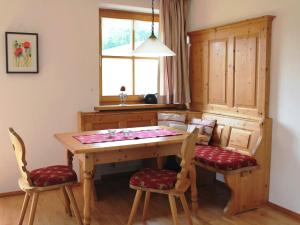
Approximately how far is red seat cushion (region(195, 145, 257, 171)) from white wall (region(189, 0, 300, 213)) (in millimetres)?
309

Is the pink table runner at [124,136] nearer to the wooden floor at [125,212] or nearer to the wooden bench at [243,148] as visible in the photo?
the wooden bench at [243,148]

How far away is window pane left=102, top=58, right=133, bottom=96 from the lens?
4586 millimetres

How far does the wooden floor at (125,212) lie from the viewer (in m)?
3.24

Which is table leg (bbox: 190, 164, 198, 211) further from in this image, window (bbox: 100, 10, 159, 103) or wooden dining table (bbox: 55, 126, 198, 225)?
window (bbox: 100, 10, 159, 103)

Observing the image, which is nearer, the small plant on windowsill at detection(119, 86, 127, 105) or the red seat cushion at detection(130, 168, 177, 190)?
the red seat cushion at detection(130, 168, 177, 190)

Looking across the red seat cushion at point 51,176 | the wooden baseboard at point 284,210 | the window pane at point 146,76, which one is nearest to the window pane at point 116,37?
the window pane at point 146,76

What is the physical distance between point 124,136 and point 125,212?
0.83 metres

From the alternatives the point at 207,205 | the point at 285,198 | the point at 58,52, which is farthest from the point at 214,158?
the point at 58,52

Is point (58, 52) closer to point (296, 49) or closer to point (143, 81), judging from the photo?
point (143, 81)

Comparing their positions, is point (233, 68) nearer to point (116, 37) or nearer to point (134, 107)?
point (134, 107)

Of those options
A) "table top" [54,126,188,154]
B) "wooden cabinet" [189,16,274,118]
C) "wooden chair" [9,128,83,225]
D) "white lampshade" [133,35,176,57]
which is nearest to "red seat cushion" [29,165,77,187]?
"wooden chair" [9,128,83,225]

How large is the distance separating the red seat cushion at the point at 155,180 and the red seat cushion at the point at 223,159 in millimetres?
639

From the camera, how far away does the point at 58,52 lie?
404cm

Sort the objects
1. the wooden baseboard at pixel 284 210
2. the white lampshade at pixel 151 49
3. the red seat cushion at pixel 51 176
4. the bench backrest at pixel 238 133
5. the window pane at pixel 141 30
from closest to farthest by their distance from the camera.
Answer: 1. the red seat cushion at pixel 51 176
2. the white lampshade at pixel 151 49
3. the wooden baseboard at pixel 284 210
4. the bench backrest at pixel 238 133
5. the window pane at pixel 141 30
